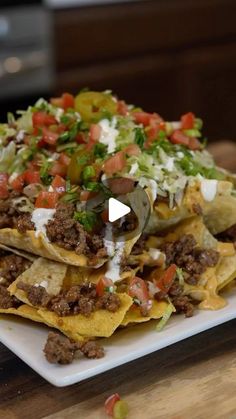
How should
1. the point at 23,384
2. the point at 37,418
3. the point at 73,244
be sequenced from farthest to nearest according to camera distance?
1. the point at 73,244
2. the point at 23,384
3. the point at 37,418

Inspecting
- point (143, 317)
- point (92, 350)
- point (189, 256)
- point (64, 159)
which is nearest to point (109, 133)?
point (64, 159)

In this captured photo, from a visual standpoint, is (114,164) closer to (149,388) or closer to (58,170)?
(58,170)

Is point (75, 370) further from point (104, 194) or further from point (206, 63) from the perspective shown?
point (206, 63)

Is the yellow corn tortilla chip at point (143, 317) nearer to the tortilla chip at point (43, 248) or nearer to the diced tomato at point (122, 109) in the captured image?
the tortilla chip at point (43, 248)

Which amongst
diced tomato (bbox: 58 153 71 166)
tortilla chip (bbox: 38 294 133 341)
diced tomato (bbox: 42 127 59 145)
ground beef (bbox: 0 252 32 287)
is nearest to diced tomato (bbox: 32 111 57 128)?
diced tomato (bbox: 42 127 59 145)

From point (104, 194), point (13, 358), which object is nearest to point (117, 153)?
point (104, 194)

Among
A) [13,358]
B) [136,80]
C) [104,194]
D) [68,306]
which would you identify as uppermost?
[104,194]

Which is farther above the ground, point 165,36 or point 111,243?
point 111,243

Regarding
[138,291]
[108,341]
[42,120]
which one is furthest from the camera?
[42,120]
